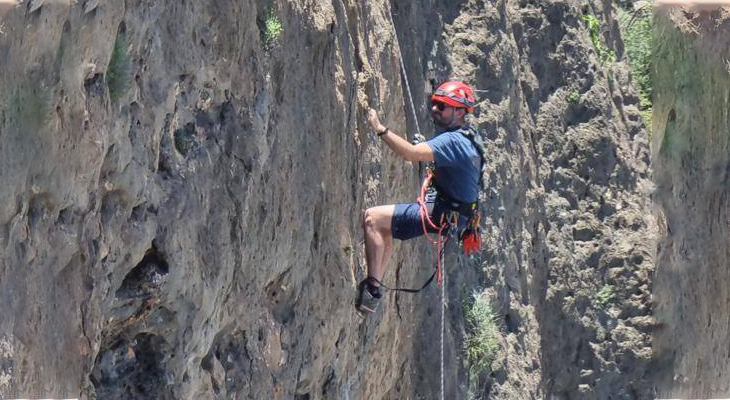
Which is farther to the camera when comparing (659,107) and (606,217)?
(606,217)

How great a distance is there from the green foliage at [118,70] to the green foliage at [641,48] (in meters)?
8.60

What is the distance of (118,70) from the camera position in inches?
333

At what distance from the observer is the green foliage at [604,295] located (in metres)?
15.5

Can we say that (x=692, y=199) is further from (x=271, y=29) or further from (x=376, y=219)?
(x=271, y=29)

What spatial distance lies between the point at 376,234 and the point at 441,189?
0.59 meters

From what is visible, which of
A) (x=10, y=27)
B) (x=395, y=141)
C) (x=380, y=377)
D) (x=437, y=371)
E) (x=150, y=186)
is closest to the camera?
(x=10, y=27)

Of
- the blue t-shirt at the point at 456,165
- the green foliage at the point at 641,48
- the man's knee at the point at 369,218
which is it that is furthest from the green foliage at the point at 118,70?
the green foliage at the point at 641,48

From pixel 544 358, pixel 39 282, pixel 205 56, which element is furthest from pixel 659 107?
pixel 39 282

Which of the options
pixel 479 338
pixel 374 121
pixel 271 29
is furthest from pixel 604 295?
pixel 271 29

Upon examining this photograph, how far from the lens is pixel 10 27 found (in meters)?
7.25

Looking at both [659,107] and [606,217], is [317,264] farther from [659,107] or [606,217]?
[606,217]

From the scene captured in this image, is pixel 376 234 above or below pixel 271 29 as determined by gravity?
below

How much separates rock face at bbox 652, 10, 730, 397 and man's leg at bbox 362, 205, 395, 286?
3.42 metres

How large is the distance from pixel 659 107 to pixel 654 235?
7.46 feet
